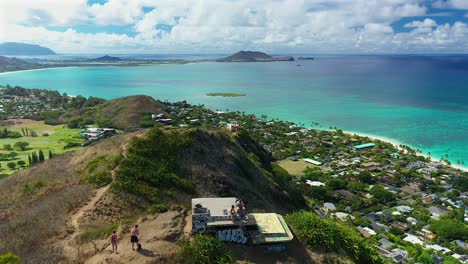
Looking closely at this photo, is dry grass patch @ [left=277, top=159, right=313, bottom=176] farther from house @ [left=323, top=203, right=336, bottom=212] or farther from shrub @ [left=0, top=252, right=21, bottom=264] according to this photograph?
shrub @ [left=0, top=252, right=21, bottom=264]

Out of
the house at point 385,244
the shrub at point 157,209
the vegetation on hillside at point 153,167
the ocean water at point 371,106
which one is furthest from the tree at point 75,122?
the house at point 385,244

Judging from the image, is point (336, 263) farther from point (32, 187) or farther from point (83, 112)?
point (83, 112)

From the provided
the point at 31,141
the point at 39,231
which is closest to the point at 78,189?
the point at 39,231

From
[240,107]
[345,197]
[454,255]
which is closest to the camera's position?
[454,255]

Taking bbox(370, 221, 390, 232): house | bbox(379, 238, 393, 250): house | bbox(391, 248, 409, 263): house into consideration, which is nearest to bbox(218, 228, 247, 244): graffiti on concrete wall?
bbox(391, 248, 409, 263): house

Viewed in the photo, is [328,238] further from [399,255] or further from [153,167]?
[399,255]

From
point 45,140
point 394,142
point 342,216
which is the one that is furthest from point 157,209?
point 394,142
